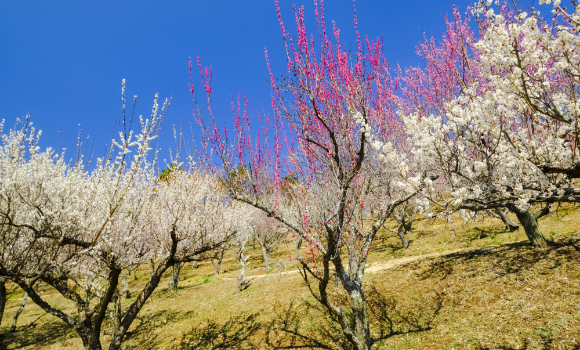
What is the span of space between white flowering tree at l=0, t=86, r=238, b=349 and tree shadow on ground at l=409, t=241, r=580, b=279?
8565mm

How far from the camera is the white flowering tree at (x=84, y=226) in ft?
16.5

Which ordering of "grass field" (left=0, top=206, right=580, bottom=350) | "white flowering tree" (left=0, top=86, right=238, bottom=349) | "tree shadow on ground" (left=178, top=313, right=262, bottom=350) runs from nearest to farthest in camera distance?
"white flowering tree" (left=0, top=86, right=238, bottom=349)
"grass field" (left=0, top=206, right=580, bottom=350)
"tree shadow on ground" (left=178, top=313, right=262, bottom=350)

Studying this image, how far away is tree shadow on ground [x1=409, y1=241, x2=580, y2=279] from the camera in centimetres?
855

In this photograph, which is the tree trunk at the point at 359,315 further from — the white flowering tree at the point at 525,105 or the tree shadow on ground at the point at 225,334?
the tree shadow on ground at the point at 225,334

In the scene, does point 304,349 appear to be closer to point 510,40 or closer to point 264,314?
point 264,314

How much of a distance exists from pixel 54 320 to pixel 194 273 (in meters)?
11.9

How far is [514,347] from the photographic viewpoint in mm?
5496

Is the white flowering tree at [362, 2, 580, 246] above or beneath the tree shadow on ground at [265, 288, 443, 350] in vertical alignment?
above

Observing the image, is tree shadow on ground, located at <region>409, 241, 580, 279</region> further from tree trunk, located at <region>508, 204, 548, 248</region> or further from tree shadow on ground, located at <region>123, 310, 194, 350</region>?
tree shadow on ground, located at <region>123, 310, 194, 350</region>

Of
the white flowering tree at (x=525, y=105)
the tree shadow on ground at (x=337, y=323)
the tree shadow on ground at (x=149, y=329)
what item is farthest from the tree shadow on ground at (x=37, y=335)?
the white flowering tree at (x=525, y=105)

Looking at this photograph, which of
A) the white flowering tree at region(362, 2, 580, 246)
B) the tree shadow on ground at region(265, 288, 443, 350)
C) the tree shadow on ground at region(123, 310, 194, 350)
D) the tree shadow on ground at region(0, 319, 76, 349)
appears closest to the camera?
the white flowering tree at region(362, 2, 580, 246)

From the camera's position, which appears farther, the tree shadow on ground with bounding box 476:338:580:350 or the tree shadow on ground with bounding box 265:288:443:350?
the tree shadow on ground with bounding box 265:288:443:350

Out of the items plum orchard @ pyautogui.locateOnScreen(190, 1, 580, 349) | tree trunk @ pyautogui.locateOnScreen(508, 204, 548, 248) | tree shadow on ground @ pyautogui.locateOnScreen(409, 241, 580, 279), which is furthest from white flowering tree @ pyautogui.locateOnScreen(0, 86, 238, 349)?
tree trunk @ pyautogui.locateOnScreen(508, 204, 548, 248)

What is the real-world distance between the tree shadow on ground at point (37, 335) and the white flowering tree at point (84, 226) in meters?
7.86
